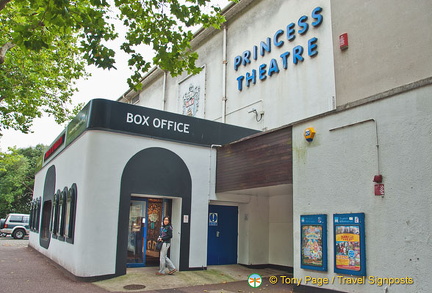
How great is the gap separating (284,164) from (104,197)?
519 centimetres

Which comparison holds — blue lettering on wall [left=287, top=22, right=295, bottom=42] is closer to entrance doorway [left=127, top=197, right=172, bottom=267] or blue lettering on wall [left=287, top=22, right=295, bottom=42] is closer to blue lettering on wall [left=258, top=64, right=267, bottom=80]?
blue lettering on wall [left=258, top=64, right=267, bottom=80]

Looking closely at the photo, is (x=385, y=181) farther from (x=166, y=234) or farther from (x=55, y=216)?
(x=55, y=216)

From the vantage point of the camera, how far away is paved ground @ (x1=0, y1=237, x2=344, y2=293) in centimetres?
893

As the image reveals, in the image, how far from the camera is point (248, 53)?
51.9 ft

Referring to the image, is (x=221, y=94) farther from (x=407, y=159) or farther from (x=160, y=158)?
(x=407, y=159)

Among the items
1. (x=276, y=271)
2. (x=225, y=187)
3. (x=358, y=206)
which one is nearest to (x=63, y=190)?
(x=225, y=187)

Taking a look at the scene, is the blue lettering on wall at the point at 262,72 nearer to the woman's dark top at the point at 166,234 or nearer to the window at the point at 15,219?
the woman's dark top at the point at 166,234

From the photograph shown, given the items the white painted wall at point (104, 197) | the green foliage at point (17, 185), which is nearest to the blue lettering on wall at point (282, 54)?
the white painted wall at point (104, 197)

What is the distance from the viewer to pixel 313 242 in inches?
331

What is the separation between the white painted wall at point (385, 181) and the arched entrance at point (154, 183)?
4.34m

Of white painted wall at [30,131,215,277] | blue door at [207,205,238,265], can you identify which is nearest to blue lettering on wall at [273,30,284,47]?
white painted wall at [30,131,215,277]

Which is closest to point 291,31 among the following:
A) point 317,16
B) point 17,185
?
point 317,16

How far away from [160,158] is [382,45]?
772 cm

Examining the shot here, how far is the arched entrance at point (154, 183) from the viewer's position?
10.5 meters
